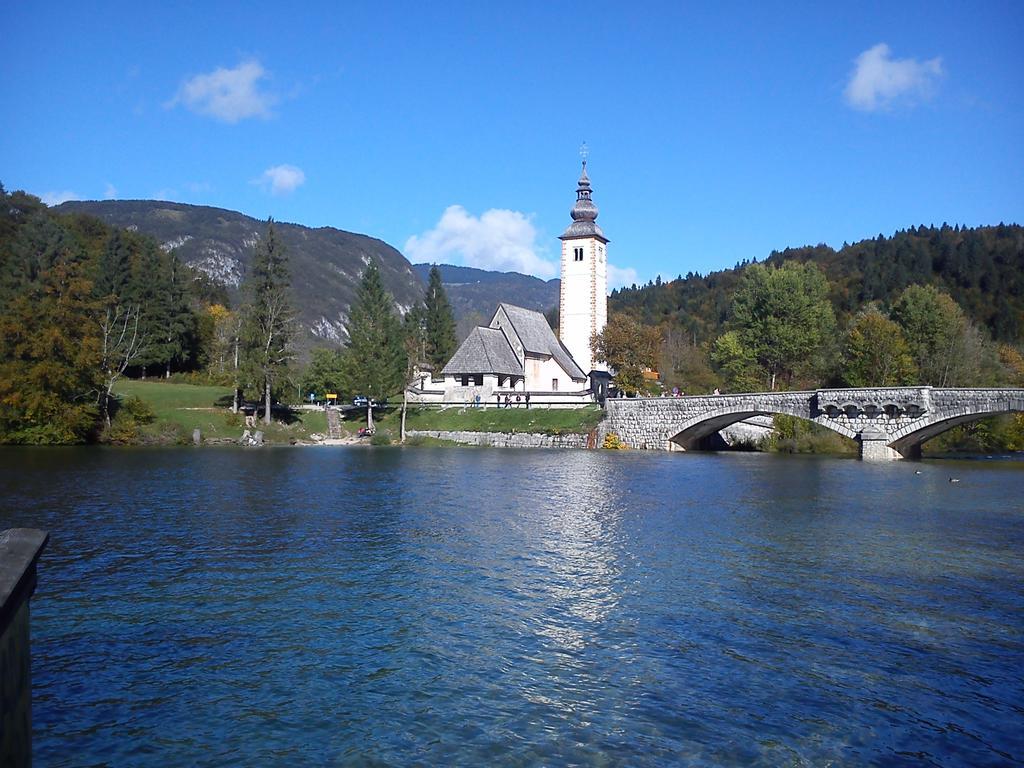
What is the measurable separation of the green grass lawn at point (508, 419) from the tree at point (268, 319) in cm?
1107

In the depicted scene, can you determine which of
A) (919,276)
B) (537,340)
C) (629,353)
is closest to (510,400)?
(537,340)

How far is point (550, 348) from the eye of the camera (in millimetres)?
79250

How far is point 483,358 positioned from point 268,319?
1855cm

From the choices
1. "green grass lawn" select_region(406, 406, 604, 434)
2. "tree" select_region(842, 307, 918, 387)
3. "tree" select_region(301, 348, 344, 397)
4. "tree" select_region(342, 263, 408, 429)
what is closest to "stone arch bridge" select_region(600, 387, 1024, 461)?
"green grass lawn" select_region(406, 406, 604, 434)

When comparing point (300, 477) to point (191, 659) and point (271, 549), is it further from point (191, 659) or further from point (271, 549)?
point (191, 659)

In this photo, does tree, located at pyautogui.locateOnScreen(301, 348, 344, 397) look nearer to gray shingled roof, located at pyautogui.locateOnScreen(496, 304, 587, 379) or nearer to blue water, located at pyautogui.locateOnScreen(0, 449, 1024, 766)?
gray shingled roof, located at pyautogui.locateOnScreen(496, 304, 587, 379)

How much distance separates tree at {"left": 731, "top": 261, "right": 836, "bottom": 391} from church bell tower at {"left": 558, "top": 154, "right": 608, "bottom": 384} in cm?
1430

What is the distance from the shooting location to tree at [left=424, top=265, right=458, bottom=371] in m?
96.9

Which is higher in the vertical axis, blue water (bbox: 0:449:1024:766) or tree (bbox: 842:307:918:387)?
tree (bbox: 842:307:918:387)

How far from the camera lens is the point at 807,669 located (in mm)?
10844

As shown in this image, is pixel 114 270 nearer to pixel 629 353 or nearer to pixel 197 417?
pixel 197 417

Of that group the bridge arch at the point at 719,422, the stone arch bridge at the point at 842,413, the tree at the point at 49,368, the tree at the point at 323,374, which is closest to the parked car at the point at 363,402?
the tree at the point at 323,374

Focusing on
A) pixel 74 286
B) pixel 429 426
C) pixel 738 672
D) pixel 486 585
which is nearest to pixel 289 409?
pixel 429 426

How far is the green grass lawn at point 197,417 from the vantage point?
56.3 meters
